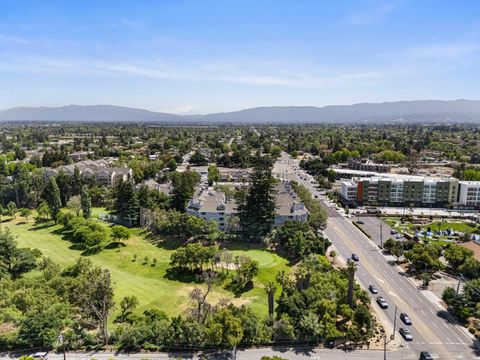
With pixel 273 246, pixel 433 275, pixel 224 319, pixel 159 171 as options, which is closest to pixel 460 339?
pixel 433 275

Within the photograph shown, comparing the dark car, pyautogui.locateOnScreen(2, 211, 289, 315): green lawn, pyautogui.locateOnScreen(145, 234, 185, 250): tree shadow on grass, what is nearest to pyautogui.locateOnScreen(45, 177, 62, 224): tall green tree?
pyautogui.locateOnScreen(2, 211, 289, 315): green lawn

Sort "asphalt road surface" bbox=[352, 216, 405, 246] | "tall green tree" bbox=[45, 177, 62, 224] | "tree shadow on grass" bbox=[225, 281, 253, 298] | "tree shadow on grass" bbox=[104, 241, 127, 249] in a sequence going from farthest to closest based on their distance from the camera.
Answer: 1. "tall green tree" bbox=[45, 177, 62, 224]
2. "asphalt road surface" bbox=[352, 216, 405, 246]
3. "tree shadow on grass" bbox=[104, 241, 127, 249]
4. "tree shadow on grass" bbox=[225, 281, 253, 298]

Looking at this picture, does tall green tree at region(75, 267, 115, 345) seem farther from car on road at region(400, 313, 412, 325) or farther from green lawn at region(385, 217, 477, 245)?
green lawn at region(385, 217, 477, 245)

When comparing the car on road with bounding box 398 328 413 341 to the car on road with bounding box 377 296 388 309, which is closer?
the car on road with bounding box 398 328 413 341

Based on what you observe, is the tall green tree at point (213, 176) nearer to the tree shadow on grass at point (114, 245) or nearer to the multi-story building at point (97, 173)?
the multi-story building at point (97, 173)

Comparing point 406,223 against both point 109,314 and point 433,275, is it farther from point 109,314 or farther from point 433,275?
point 109,314

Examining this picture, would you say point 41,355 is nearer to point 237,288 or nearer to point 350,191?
point 237,288

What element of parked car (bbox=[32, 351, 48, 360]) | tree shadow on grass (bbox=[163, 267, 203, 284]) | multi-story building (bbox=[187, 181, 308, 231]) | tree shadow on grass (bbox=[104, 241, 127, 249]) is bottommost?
tree shadow on grass (bbox=[163, 267, 203, 284])

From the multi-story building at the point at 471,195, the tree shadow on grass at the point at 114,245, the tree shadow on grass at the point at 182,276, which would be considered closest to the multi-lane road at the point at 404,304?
the tree shadow on grass at the point at 182,276
